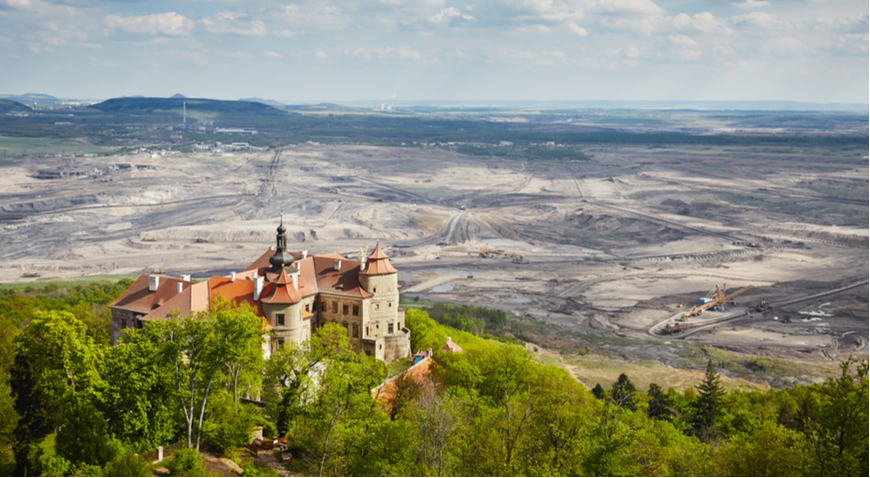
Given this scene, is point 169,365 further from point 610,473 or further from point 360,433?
point 610,473

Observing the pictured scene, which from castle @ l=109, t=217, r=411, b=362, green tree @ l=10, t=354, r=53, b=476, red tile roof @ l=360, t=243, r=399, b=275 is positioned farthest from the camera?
red tile roof @ l=360, t=243, r=399, b=275

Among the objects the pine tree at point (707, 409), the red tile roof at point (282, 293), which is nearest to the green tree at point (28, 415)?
the red tile roof at point (282, 293)

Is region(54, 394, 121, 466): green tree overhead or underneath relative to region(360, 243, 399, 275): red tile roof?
underneath

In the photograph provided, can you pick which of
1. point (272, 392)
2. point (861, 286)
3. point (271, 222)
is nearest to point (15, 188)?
point (271, 222)

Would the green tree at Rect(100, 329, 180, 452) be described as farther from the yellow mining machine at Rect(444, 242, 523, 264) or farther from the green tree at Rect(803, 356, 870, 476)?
the yellow mining machine at Rect(444, 242, 523, 264)

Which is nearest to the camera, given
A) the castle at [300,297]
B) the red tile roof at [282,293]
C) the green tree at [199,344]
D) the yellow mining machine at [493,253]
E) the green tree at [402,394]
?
the green tree at [199,344]

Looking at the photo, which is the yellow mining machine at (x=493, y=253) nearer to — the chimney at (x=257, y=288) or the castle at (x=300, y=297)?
the castle at (x=300, y=297)

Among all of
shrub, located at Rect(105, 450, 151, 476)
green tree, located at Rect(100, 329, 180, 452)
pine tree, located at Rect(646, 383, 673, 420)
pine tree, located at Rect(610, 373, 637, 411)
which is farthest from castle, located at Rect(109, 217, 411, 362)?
pine tree, located at Rect(646, 383, 673, 420)
